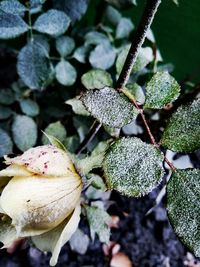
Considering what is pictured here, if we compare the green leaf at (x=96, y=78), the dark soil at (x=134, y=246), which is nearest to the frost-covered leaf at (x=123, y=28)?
the green leaf at (x=96, y=78)

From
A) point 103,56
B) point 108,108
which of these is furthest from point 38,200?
point 103,56

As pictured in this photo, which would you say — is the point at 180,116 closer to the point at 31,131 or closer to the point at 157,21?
the point at 31,131

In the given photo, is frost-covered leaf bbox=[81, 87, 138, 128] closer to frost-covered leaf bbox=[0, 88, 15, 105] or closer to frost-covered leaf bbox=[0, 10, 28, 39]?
frost-covered leaf bbox=[0, 10, 28, 39]

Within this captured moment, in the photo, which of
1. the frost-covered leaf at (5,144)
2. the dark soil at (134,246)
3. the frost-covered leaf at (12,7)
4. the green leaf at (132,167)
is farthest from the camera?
the dark soil at (134,246)

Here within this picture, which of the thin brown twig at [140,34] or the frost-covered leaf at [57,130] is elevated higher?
the thin brown twig at [140,34]

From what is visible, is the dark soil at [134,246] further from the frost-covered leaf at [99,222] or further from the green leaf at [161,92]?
the green leaf at [161,92]

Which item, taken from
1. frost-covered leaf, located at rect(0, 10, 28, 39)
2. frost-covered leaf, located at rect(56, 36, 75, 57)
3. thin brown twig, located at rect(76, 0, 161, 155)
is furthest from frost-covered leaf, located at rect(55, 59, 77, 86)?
thin brown twig, located at rect(76, 0, 161, 155)

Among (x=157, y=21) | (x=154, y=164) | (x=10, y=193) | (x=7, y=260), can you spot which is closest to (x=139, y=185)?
(x=154, y=164)
